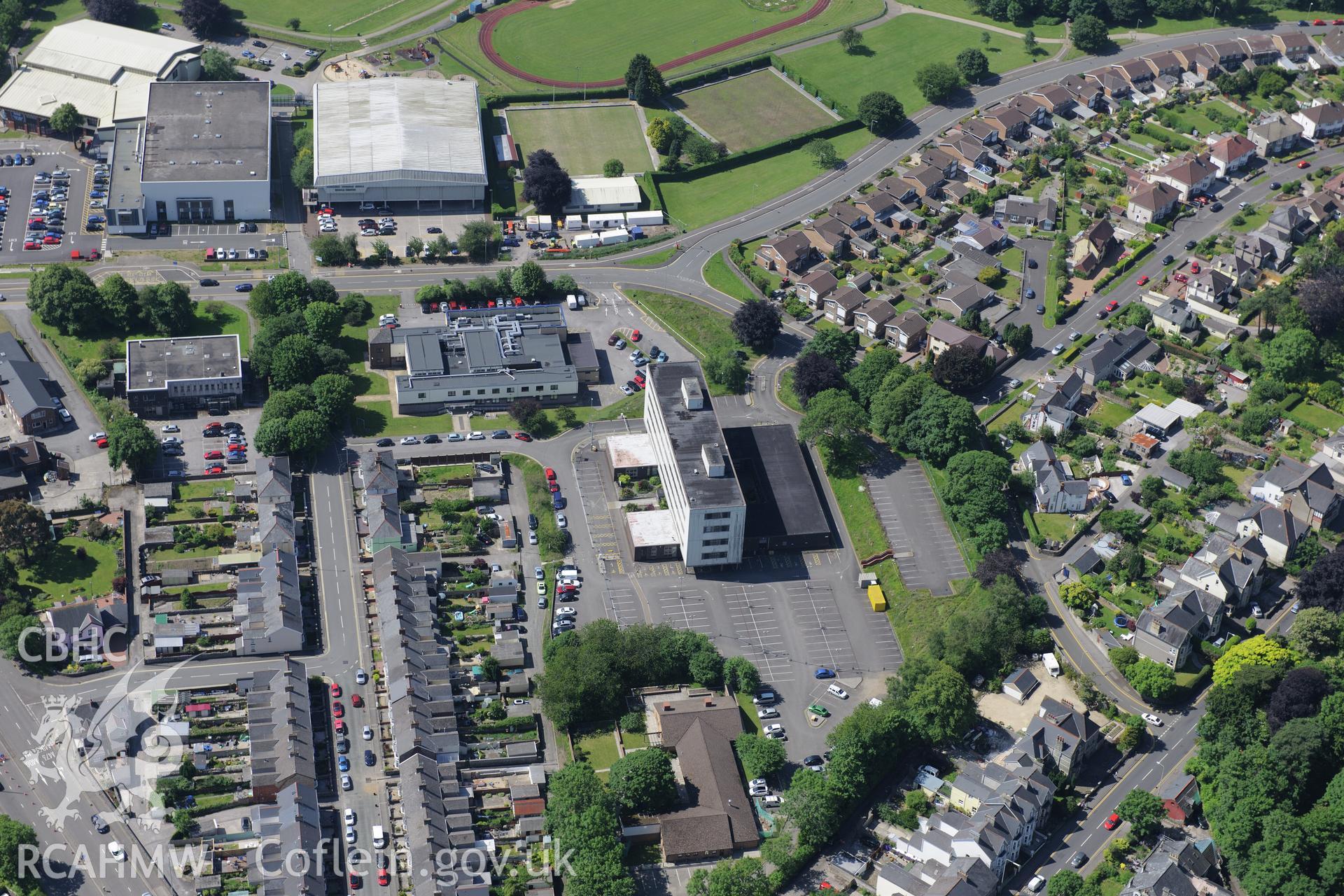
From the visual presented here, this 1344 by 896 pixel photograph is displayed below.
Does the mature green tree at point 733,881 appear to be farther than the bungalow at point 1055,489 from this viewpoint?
No

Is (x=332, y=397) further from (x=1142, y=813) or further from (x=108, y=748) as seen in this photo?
(x=1142, y=813)

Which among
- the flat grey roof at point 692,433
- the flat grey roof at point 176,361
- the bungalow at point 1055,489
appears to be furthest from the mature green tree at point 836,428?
the flat grey roof at point 176,361

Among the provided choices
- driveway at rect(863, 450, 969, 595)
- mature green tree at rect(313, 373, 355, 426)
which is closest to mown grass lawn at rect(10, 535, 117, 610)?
mature green tree at rect(313, 373, 355, 426)

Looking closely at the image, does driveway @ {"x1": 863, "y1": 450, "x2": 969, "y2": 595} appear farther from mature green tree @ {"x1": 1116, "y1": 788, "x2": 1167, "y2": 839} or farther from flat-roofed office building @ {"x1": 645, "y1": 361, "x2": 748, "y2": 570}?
mature green tree @ {"x1": 1116, "y1": 788, "x2": 1167, "y2": 839}

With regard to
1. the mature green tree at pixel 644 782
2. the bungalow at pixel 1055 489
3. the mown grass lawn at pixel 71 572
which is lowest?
the mown grass lawn at pixel 71 572

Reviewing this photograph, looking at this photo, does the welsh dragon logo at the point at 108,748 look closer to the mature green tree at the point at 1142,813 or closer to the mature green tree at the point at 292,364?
the mature green tree at the point at 292,364

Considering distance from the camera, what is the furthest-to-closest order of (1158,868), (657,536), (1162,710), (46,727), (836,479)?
(836,479) → (657,536) → (1162,710) → (46,727) → (1158,868)

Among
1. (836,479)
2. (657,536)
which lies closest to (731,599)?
(657,536)

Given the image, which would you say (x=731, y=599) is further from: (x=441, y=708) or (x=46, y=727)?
(x=46, y=727)
